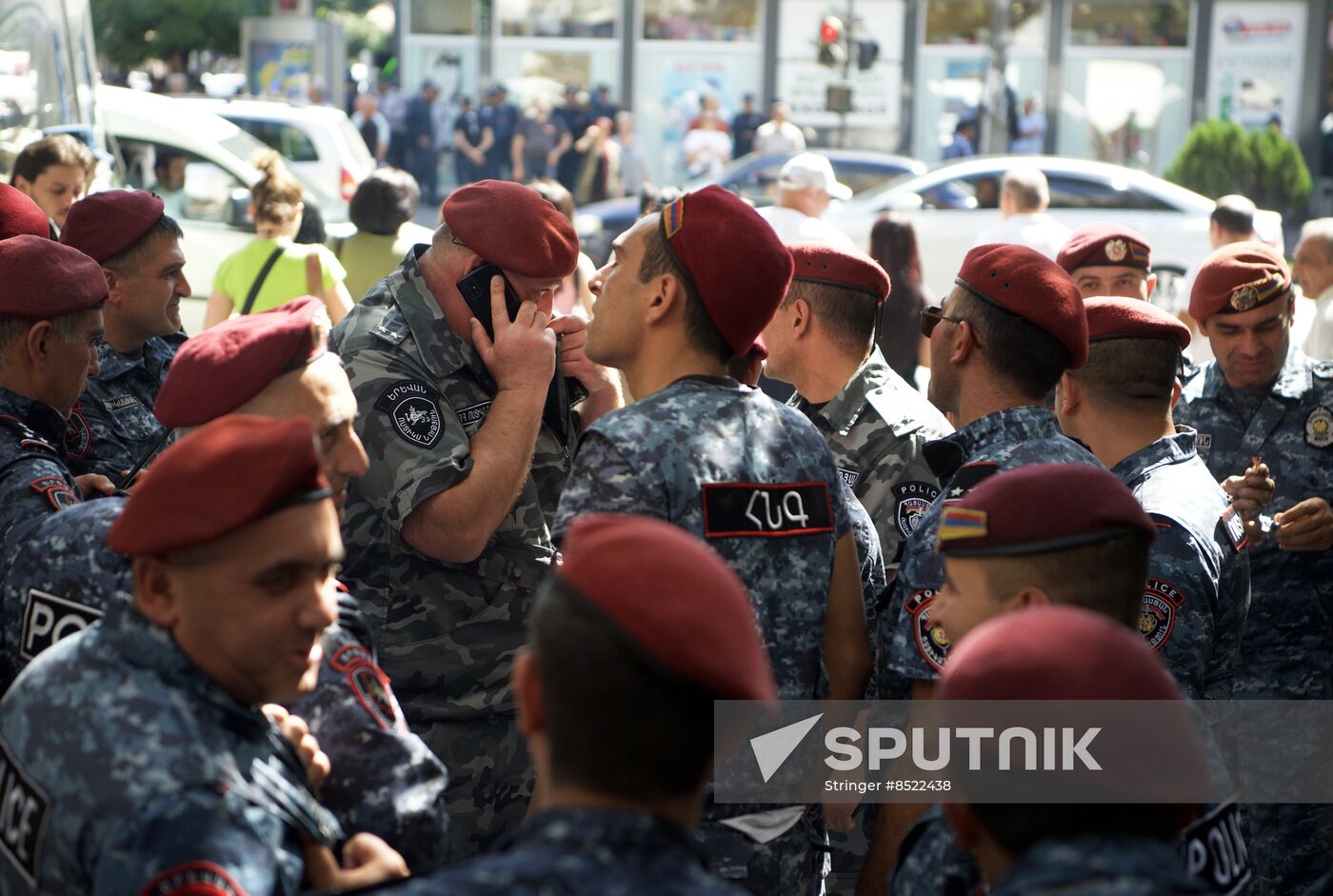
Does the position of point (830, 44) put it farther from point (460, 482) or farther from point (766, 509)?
point (766, 509)

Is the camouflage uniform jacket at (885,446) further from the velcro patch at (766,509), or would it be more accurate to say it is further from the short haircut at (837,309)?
the velcro patch at (766,509)

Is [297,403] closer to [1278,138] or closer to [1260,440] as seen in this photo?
[1260,440]

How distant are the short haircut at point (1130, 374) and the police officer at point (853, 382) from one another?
0.54m

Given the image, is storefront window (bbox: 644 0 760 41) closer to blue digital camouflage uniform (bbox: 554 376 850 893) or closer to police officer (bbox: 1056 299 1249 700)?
police officer (bbox: 1056 299 1249 700)

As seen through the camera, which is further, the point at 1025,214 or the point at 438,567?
the point at 1025,214

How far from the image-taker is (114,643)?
6.77ft

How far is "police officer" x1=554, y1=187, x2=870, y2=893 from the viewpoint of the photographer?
282cm

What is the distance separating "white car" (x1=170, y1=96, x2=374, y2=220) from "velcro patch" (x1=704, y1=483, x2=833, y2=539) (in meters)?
13.4

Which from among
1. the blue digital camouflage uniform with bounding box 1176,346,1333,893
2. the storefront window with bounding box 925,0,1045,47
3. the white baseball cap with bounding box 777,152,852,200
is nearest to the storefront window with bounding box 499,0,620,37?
the storefront window with bounding box 925,0,1045,47

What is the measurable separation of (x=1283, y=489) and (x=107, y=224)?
381cm

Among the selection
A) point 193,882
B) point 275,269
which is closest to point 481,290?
point 193,882

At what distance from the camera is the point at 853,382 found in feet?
14.1

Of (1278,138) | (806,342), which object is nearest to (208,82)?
(1278,138)

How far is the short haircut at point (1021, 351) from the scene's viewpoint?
3406 millimetres
